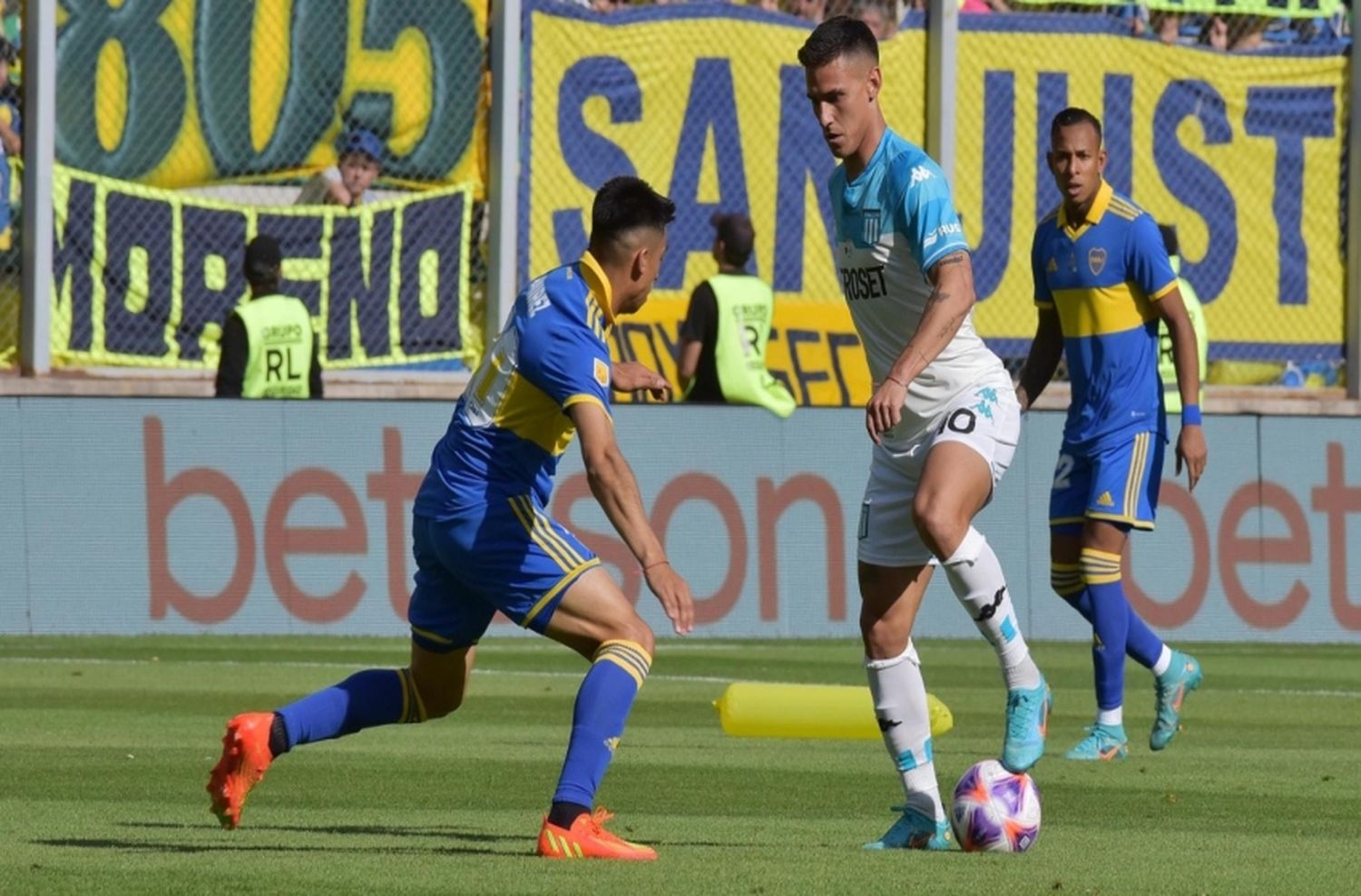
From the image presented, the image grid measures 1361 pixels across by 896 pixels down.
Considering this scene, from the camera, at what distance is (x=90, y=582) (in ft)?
53.0

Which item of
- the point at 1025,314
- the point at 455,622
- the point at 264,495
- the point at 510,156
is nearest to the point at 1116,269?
the point at 455,622

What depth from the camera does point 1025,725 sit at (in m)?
7.87

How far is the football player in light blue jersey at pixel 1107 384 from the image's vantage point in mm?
11062

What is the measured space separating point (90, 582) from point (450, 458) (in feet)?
29.5

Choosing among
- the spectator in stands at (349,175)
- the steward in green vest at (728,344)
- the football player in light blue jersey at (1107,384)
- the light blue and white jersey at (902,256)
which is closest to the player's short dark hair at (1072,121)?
the football player in light blue jersey at (1107,384)

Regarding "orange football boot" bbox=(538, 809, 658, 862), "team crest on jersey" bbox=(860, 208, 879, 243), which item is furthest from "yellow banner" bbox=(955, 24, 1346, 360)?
"orange football boot" bbox=(538, 809, 658, 862)

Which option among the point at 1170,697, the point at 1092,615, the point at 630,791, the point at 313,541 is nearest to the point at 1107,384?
the point at 1092,615

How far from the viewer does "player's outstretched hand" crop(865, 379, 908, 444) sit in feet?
24.8

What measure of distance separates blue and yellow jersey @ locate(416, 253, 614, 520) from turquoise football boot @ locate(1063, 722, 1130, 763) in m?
3.78

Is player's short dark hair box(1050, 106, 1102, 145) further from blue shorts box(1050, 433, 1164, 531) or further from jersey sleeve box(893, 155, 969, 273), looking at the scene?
jersey sleeve box(893, 155, 969, 273)

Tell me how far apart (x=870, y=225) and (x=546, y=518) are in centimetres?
132

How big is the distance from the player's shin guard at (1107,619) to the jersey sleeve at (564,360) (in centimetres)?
411

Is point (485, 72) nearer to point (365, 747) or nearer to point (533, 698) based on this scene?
point (533, 698)

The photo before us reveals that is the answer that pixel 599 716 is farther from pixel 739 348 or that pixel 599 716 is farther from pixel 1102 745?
pixel 739 348
